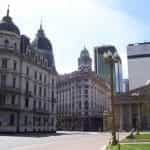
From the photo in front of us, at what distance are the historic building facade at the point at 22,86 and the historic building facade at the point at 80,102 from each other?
36348 mm

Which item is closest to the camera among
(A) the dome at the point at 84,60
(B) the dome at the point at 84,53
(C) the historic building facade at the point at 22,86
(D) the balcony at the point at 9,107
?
(D) the balcony at the point at 9,107

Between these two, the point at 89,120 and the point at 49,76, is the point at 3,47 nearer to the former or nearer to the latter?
the point at 49,76

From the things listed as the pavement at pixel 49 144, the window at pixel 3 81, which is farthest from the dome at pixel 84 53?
the pavement at pixel 49 144

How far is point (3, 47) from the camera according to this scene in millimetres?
62875

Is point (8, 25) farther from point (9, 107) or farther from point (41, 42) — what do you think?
point (41, 42)

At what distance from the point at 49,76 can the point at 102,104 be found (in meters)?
61.0

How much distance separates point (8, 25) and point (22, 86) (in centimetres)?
1443

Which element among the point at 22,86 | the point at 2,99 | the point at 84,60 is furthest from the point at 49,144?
the point at 84,60

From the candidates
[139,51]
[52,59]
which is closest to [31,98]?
[52,59]

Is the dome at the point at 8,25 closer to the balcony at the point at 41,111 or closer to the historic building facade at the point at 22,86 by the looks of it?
the historic building facade at the point at 22,86

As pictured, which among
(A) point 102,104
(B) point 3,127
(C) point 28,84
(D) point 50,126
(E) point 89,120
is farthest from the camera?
(A) point 102,104

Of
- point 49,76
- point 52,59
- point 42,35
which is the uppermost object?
point 42,35

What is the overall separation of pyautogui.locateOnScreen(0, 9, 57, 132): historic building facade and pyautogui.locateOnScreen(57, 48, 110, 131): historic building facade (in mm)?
36348

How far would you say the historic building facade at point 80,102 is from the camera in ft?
384
